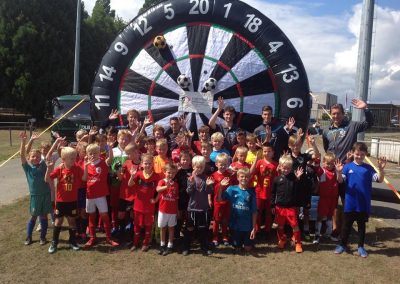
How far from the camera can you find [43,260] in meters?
4.85

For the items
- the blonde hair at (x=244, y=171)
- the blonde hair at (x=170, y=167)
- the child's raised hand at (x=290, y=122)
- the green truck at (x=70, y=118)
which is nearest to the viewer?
the blonde hair at (x=170, y=167)

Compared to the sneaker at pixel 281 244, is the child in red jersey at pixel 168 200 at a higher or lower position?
higher

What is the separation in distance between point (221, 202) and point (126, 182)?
1310 millimetres

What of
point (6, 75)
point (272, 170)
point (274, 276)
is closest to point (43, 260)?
point (274, 276)

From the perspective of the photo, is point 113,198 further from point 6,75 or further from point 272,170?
point 6,75

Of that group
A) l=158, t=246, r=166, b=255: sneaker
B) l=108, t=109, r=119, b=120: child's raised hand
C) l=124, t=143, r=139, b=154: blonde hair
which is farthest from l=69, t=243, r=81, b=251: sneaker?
l=108, t=109, r=119, b=120: child's raised hand

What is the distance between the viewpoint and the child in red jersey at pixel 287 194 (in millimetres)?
5254

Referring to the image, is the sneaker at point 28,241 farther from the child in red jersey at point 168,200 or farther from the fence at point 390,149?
the fence at point 390,149

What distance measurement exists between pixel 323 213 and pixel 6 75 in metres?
26.2

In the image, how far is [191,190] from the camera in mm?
5062

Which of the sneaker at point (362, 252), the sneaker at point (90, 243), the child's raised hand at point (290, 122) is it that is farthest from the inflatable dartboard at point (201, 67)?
the sneaker at point (90, 243)

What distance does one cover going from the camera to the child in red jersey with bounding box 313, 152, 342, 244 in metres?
5.58

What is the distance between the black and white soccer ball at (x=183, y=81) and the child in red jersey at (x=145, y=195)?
6.55 ft

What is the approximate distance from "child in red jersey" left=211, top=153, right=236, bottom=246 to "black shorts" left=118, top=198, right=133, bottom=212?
1157 mm
